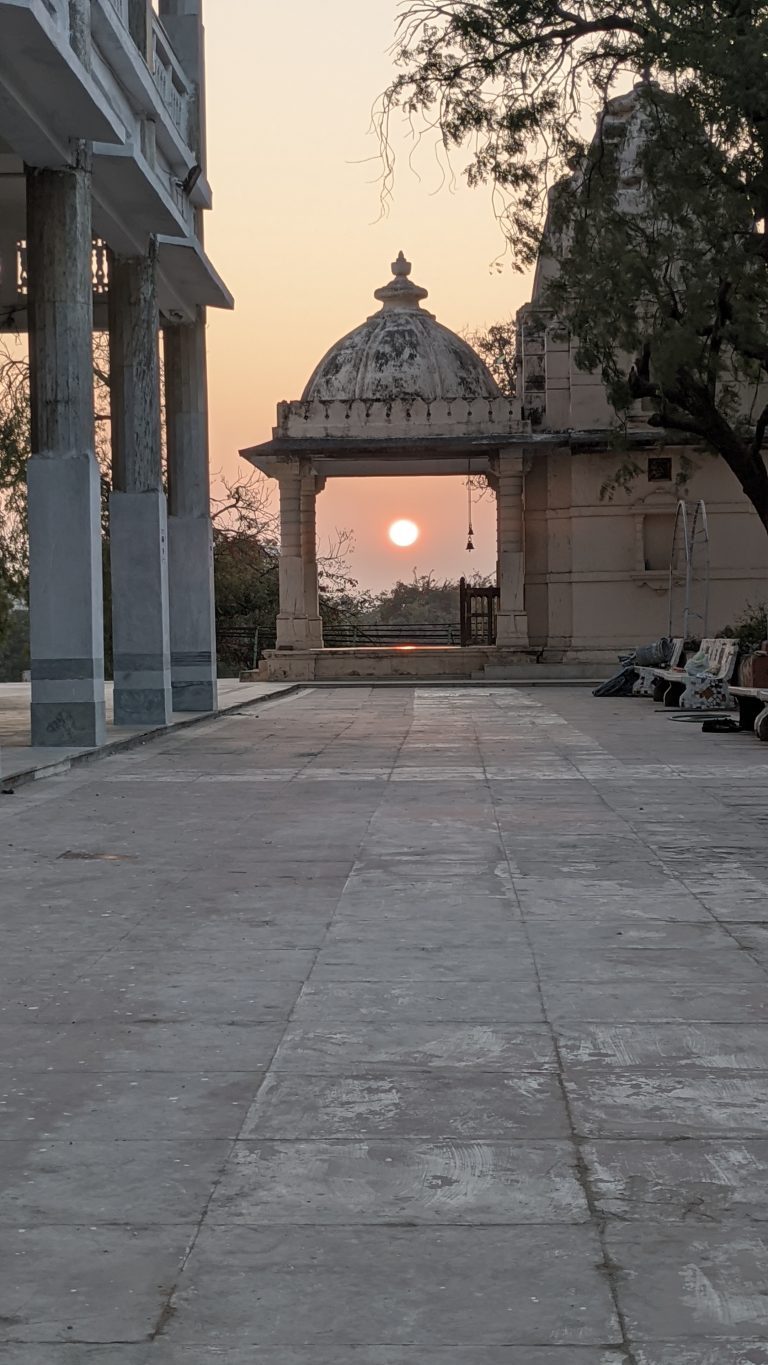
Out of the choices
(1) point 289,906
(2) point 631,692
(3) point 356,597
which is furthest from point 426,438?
(1) point 289,906

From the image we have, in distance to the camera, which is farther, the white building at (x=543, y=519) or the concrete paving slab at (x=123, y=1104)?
the white building at (x=543, y=519)

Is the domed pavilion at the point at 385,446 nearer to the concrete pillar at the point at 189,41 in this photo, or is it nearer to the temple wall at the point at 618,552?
the temple wall at the point at 618,552

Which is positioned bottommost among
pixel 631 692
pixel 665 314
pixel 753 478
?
pixel 631 692

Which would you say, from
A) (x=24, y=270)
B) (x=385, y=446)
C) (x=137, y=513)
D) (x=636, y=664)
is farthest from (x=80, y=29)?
(x=385, y=446)

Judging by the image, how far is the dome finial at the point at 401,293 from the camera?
1551 inches

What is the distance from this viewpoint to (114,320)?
65.5 ft

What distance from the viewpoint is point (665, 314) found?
23.0m

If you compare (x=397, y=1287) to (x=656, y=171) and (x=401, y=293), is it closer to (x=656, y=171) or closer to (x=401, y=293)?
(x=656, y=171)

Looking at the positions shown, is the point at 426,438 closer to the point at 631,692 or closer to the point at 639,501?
the point at 639,501

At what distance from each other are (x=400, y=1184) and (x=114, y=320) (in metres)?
17.4

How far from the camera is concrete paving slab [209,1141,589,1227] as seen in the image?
3.56 metres

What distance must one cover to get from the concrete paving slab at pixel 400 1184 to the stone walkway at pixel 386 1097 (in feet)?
0.03

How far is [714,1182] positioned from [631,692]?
24.5 meters

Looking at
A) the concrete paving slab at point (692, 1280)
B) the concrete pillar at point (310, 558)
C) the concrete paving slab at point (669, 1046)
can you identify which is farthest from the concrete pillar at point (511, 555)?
the concrete paving slab at point (692, 1280)
